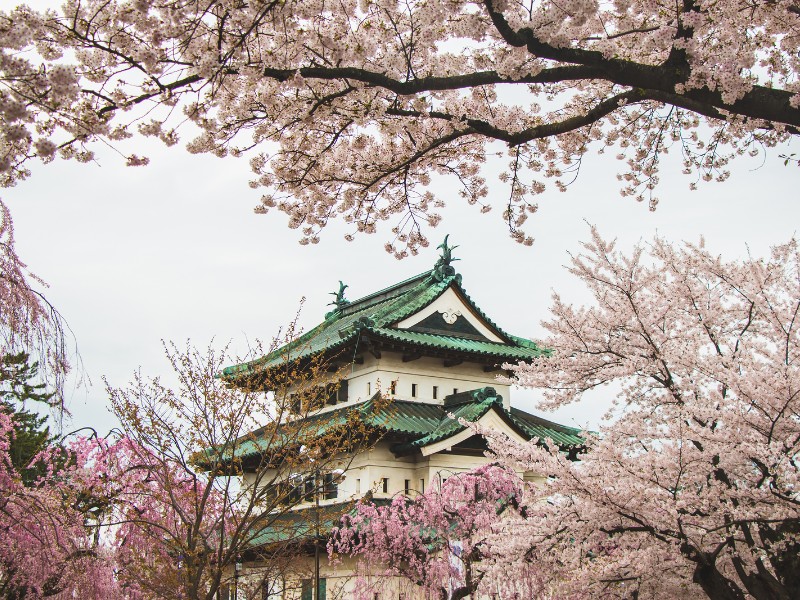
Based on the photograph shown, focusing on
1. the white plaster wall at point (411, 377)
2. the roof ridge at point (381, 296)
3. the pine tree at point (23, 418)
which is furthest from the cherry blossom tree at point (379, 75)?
the roof ridge at point (381, 296)

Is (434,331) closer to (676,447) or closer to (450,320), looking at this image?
(450,320)

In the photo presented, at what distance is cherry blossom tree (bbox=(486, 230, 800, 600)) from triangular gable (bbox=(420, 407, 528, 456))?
8112 mm

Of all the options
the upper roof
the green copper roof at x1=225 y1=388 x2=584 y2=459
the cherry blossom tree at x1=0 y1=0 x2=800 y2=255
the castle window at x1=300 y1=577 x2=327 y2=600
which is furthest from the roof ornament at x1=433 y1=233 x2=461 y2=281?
the cherry blossom tree at x1=0 y1=0 x2=800 y2=255

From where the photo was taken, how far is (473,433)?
20.3 m

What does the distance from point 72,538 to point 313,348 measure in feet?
39.2

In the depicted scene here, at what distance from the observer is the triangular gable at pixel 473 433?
19.9 meters

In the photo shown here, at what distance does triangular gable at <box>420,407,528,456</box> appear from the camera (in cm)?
1992

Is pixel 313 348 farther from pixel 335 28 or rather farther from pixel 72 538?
pixel 335 28

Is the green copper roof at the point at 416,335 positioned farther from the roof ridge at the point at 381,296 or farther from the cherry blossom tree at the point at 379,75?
the cherry blossom tree at the point at 379,75

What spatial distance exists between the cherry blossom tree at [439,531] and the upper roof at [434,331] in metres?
4.92

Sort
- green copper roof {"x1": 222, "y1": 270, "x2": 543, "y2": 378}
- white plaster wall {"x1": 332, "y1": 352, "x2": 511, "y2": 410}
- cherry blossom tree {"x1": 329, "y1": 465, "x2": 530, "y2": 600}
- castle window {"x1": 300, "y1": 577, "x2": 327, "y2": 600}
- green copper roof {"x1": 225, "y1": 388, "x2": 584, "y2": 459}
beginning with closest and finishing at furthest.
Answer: cherry blossom tree {"x1": 329, "y1": 465, "x2": 530, "y2": 600}, green copper roof {"x1": 225, "y1": 388, "x2": 584, "y2": 459}, castle window {"x1": 300, "y1": 577, "x2": 327, "y2": 600}, green copper roof {"x1": 222, "y1": 270, "x2": 543, "y2": 378}, white plaster wall {"x1": 332, "y1": 352, "x2": 511, "y2": 410}

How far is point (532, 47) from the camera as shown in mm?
5391

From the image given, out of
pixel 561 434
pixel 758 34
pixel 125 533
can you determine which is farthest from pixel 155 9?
pixel 561 434

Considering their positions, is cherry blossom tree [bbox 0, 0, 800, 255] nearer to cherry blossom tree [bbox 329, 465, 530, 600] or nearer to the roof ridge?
cherry blossom tree [bbox 329, 465, 530, 600]
